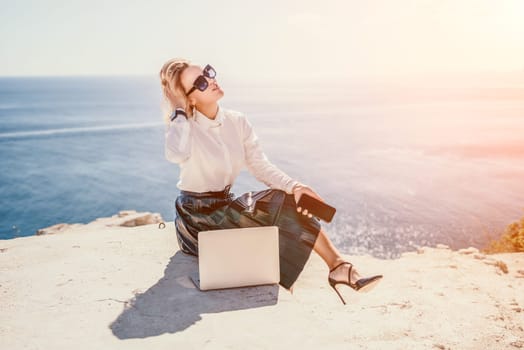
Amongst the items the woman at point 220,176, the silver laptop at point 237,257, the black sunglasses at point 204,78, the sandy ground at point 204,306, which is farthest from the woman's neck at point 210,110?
the sandy ground at point 204,306

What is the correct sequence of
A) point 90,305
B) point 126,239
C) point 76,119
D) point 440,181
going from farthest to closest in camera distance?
point 76,119 < point 440,181 < point 126,239 < point 90,305

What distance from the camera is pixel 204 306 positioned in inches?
140

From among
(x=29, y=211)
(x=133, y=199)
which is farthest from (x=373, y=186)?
(x=29, y=211)

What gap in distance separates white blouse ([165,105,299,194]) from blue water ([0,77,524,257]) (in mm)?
13419

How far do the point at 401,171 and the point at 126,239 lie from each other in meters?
23.0

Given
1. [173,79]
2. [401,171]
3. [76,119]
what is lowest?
[76,119]

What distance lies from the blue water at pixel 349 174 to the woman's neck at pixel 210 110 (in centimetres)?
1362

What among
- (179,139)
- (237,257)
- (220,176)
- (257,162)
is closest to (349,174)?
(257,162)

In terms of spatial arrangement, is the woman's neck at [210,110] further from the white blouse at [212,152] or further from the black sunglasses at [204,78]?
the black sunglasses at [204,78]

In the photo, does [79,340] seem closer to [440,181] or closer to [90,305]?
[90,305]

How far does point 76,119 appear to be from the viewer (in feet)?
201

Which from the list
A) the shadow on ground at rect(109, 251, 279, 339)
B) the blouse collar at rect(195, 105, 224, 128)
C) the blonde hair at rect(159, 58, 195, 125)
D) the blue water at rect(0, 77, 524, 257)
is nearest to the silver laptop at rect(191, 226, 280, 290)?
the shadow on ground at rect(109, 251, 279, 339)

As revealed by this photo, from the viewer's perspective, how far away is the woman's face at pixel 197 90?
411 centimetres

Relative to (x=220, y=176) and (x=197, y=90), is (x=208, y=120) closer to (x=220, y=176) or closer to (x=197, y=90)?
(x=197, y=90)
